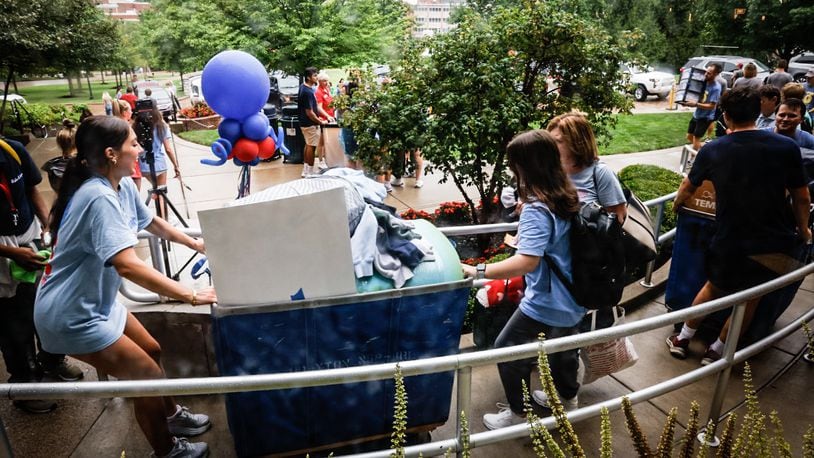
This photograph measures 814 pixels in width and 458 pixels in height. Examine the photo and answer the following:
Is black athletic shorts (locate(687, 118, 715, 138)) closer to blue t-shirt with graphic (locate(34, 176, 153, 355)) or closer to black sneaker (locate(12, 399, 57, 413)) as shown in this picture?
blue t-shirt with graphic (locate(34, 176, 153, 355))

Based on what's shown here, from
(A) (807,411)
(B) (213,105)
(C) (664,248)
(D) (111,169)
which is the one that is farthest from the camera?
(C) (664,248)

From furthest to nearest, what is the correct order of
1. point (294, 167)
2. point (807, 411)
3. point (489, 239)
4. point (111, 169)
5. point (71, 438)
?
point (294, 167) → point (489, 239) → point (807, 411) → point (71, 438) → point (111, 169)

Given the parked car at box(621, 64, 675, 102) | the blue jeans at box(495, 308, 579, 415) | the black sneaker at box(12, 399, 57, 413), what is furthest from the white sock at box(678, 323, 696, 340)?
the parked car at box(621, 64, 675, 102)

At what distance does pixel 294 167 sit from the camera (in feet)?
34.3

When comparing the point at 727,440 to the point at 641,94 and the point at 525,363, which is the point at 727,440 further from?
the point at 641,94

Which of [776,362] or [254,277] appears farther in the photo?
[776,362]

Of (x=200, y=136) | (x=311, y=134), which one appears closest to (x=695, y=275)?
(x=311, y=134)

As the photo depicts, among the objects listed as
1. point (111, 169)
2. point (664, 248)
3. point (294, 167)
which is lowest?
point (294, 167)

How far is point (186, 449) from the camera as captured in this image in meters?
2.70

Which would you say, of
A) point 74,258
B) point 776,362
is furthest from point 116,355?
point 776,362

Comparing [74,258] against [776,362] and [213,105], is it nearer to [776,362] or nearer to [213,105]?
[213,105]

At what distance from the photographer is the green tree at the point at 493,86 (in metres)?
5.45

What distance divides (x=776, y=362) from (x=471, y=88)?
3373 millimetres

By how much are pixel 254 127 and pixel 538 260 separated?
2.00m
